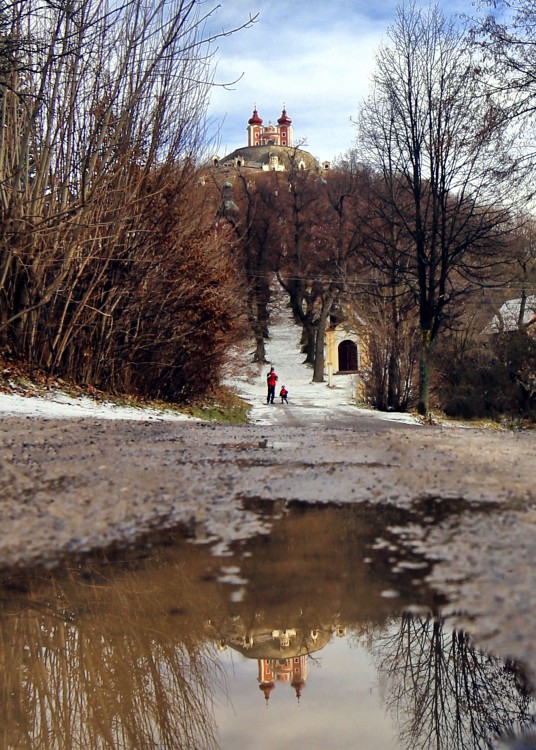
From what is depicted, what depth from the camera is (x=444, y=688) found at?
240 cm

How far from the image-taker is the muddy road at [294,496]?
10.8 ft

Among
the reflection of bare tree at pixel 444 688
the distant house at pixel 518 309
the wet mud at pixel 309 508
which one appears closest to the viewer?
the reflection of bare tree at pixel 444 688

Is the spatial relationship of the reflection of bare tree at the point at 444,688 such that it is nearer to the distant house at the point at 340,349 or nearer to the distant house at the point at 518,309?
the distant house at the point at 518,309

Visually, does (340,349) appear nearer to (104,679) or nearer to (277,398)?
(277,398)

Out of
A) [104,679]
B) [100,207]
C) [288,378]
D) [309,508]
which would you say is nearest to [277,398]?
[288,378]

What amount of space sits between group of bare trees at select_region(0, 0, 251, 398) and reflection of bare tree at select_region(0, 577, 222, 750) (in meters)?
11.7

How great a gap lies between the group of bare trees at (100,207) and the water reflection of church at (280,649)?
12.0 m

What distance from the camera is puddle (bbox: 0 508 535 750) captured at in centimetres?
214

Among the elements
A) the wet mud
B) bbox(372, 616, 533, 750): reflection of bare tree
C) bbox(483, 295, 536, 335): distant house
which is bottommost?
bbox(372, 616, 533, 750): reflection of bare tree

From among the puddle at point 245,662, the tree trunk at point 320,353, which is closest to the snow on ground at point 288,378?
the tree trunk at point 320,353

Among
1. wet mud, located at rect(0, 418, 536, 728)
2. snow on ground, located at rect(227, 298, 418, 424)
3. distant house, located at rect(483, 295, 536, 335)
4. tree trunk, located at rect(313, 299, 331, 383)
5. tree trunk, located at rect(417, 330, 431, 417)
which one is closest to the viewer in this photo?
wet mud, located at rect(0, 418, 536, 728)

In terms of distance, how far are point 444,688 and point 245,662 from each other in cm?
62

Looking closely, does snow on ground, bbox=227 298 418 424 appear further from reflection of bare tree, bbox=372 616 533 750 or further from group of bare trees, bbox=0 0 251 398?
reflection of bare tree, bbox=372 616 533 750

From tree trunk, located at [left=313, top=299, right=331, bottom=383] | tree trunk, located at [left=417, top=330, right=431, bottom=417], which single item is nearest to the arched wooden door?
tree trunk, located at [left=313, top=299, right=331, bottom=383]
